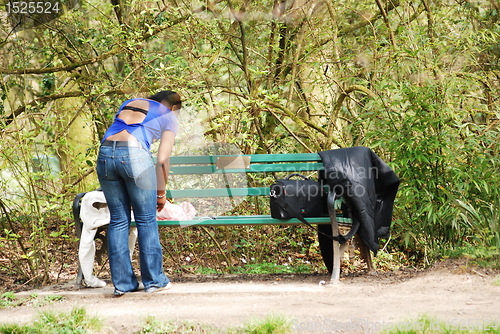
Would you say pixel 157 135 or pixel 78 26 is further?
pixel 78 26

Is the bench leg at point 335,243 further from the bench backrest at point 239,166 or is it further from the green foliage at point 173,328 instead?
the green foliage at point 173,328

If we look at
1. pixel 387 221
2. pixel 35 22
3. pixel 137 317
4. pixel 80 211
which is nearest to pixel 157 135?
pixel 80 211

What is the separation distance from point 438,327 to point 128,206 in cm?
248

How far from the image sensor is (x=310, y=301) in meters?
4.21

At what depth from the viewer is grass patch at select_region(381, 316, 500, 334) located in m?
3.17

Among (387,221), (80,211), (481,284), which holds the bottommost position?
(481,284)

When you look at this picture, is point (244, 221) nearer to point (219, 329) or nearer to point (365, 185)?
point (365, 185)

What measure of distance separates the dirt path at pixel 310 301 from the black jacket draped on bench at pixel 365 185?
1.46ft

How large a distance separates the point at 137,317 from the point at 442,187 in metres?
2.95

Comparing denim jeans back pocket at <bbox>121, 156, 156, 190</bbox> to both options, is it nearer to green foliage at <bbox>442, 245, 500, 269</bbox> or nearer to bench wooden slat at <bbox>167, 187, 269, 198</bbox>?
bench wooden slat at <bbox>167, 187, 269, 198</bbox>

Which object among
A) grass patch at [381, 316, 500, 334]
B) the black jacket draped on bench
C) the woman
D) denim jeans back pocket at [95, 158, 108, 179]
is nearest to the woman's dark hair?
the woman

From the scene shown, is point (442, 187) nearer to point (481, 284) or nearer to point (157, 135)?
point (481, 284)

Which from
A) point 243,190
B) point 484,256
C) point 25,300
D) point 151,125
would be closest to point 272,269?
point 243,190

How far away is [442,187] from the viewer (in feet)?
17.3
